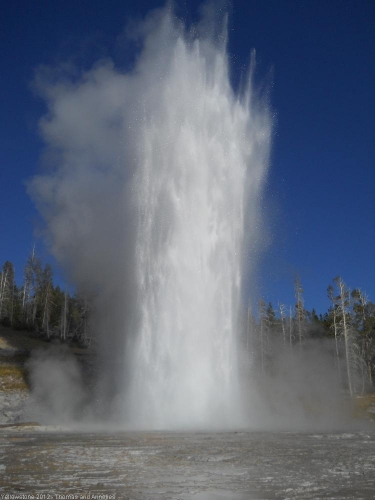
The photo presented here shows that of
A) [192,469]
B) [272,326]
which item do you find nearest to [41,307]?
[272,326]

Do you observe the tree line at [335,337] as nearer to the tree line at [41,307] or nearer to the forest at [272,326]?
the forest at [272,326]

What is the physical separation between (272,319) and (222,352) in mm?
45939

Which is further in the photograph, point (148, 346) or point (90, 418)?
point (90, 418)

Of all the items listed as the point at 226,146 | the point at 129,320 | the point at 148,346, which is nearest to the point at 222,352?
the point at 148,346

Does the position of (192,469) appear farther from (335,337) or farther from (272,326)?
(272,326)

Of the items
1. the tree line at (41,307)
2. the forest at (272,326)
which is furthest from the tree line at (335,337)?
the tree line at (41,307)

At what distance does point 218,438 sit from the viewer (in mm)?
14867

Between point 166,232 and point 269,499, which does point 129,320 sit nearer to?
point 166,232

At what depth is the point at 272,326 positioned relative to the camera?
217ft

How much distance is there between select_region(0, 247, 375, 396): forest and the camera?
44.1m

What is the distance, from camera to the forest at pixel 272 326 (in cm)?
4412

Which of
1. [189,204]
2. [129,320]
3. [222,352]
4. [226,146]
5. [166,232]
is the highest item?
[226,146]

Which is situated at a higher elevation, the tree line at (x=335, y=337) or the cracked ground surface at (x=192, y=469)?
the tree line at (x=335, y=337)

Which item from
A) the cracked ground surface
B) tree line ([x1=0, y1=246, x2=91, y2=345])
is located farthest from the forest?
the cracked ground surface
